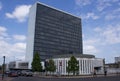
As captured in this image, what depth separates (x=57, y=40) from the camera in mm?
182375

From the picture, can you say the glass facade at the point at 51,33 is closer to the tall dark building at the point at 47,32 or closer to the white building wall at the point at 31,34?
the tall dark building at the point at 47,32


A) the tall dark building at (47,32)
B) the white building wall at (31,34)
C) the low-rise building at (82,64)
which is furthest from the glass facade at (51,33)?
the low-rise building at (82,64)

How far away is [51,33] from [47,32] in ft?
15.0

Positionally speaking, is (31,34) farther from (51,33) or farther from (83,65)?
(83,65)

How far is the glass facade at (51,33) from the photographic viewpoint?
16762 cm

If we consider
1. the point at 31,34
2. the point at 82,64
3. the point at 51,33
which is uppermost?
the point at 51,33

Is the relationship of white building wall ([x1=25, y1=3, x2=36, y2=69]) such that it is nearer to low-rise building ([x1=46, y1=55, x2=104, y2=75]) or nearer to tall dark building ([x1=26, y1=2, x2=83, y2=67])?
tall dark building ([x1=26, y1=2, x2=83, y2=67])

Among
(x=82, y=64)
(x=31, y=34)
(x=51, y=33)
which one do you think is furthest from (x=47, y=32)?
(x=82, y=64)

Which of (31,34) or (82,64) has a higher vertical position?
(31,34)

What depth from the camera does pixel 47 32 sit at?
17488 cm

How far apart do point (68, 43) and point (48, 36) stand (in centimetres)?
2707

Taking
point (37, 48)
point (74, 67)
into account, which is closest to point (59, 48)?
point (37, 48)

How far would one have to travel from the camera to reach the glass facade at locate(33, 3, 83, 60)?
168 meters

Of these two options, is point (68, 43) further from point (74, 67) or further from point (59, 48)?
point (74, 67)
